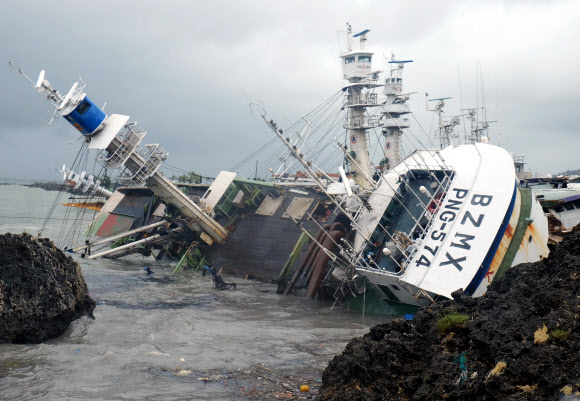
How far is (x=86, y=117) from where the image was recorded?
2298 centimetres

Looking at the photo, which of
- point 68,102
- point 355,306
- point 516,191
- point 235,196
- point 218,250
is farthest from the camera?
point 235,196

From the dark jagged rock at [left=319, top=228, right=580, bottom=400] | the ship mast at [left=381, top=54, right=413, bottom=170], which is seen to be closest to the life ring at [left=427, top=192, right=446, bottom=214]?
the dark jagged rock at [left=319, top=228, right=580, bottom=400]

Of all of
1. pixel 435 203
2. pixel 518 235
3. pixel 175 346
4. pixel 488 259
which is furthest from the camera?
pixel 435 203

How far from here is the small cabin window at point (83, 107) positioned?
22.8 meters

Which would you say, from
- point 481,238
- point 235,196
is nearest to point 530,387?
point 481,238

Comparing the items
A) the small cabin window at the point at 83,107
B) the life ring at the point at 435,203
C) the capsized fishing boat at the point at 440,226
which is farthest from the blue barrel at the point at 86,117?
the life ring at the point at 435,203

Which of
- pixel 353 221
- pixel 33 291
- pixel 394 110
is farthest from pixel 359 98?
pixel 33 291

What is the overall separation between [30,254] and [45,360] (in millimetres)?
2720

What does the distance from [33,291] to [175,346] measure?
3.42 metres

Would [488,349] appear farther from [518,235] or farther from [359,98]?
[359,98]

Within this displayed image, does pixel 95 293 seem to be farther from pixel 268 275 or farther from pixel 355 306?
pixel 355 306

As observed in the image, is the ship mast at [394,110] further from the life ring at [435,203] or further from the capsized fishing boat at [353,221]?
the life ring at [435,203]

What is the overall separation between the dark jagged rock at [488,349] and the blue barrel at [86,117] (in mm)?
18122

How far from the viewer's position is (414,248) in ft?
49.7
